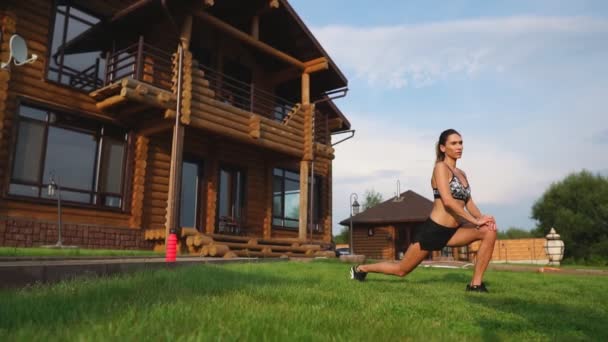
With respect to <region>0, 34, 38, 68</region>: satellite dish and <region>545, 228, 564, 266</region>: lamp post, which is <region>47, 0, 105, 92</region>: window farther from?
<region>545, 228, 564, 266</region>: lamp post

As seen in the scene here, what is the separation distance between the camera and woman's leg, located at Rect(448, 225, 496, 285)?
16.7 feet

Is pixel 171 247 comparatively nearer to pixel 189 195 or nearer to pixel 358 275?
pixel 358 275

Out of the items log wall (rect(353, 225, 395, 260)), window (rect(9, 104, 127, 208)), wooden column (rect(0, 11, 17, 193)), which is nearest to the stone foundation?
window (rect(9, 104, 127, 208))

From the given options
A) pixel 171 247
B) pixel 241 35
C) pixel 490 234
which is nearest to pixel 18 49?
pixel 171 247

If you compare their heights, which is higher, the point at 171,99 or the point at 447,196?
the point at 171,99

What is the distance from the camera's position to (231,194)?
15469 millimetres

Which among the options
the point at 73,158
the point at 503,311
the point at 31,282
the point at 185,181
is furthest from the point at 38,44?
the point at 503,311

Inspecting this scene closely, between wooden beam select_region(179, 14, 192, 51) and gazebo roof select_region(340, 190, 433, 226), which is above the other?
wooden beam select_region(179, 14, 192, 51)

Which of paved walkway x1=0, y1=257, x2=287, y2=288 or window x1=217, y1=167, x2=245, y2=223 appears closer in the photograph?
paved walkway x1=0, y1=257, x2=287, y2=288

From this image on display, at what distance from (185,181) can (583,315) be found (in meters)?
11.8

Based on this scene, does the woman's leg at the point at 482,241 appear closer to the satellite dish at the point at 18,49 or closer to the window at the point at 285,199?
the satellite dish at the point at 18,49

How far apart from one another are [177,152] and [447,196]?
7650mm

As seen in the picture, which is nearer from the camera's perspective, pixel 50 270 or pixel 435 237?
pixel 435 237

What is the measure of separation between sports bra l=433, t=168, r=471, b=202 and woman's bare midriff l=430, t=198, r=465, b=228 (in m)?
0.06
